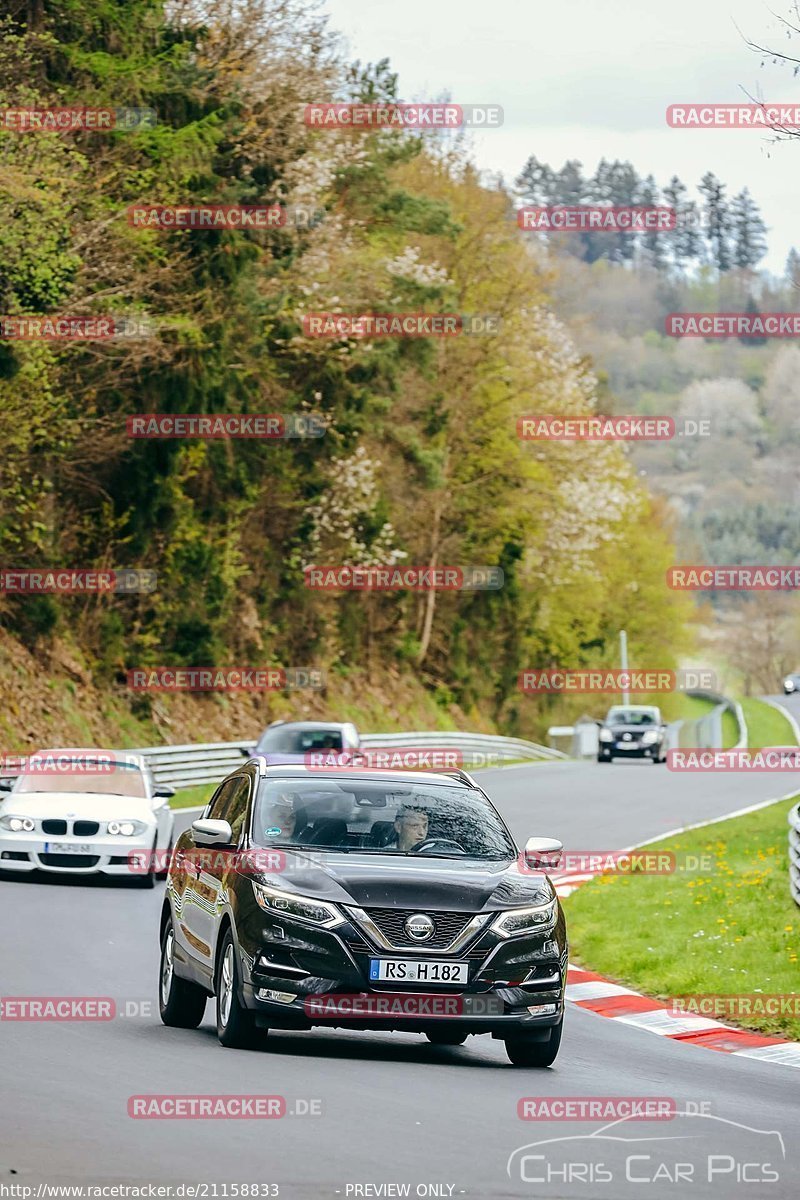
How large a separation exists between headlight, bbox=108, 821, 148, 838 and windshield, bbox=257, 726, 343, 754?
11.2 meters

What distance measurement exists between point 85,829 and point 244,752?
921cm

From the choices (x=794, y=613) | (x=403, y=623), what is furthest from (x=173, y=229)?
(x=794, y=613)

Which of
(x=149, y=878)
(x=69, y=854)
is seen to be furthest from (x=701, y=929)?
(x=69, y=854)

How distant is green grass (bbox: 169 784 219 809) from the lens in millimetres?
33594

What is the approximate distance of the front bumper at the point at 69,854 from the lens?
2125 centimetres

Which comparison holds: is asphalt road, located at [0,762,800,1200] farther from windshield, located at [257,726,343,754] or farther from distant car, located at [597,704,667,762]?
distant car, located at [597,704,667,762]

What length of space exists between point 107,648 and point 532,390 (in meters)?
24.9

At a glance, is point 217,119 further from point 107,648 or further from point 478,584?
point 478,584

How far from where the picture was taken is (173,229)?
37.9 m

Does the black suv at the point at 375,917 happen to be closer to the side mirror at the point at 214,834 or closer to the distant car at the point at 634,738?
the side mirror at the point at 214,834

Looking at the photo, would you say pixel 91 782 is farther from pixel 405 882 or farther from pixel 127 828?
pixel 405 882

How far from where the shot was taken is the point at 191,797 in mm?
35500

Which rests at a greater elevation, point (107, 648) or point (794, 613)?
point (107, 648)

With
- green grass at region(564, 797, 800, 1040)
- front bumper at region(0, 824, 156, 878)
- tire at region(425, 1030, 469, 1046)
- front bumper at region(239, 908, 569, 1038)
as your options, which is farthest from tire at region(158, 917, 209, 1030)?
front bumper at region(0, 824, 156, 878)
